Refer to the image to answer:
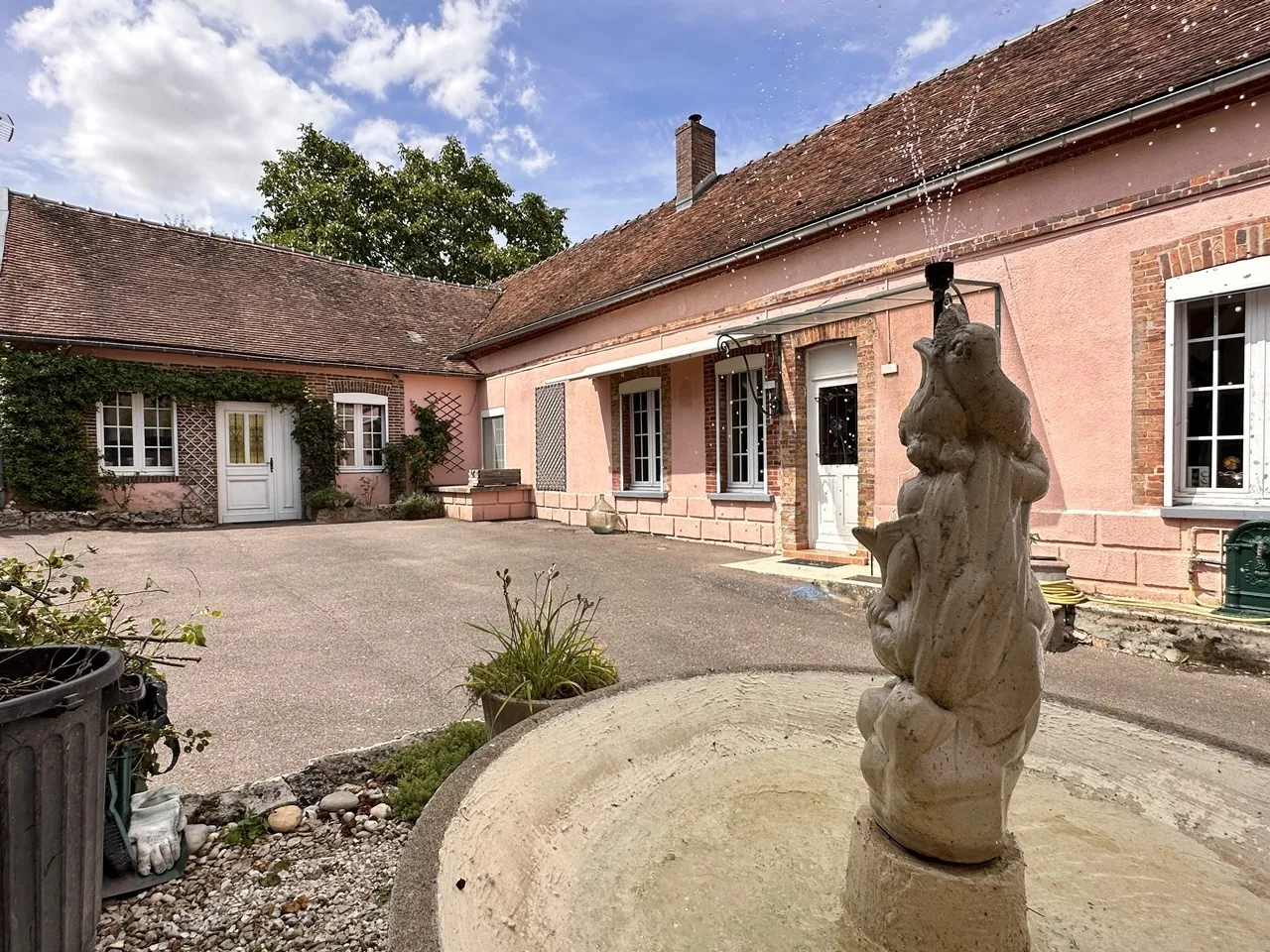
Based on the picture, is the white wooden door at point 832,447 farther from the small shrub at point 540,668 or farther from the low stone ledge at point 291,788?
the low stone ledge at point 291,788

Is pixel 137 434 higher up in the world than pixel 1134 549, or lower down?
higher up

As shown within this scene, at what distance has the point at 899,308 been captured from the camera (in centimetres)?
766

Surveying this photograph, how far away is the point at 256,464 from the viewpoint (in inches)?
551

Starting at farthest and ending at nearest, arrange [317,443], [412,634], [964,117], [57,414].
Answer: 1. [317,443]
2. [57,414]
3. [964,117]
4. [412,634]

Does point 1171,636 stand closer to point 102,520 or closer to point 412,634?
point 412,634

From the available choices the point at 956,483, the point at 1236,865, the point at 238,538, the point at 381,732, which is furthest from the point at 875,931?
the point at 238,538

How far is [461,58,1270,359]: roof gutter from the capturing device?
5176 millimetres

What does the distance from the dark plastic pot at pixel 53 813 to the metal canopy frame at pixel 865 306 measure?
6905 millimetres

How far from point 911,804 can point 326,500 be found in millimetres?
14405

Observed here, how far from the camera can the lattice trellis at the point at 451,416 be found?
53.7 ft

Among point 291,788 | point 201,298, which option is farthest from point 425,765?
point 201,298

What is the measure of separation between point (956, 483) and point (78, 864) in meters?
2.39

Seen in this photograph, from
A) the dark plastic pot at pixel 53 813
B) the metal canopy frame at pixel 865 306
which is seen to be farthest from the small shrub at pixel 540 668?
the metal canopy frame at pixel 865 306

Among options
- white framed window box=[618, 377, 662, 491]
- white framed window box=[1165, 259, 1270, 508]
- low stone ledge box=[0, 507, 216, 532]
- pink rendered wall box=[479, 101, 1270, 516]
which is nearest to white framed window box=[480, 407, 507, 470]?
white framed window box=[618, 377, 662, 491]
